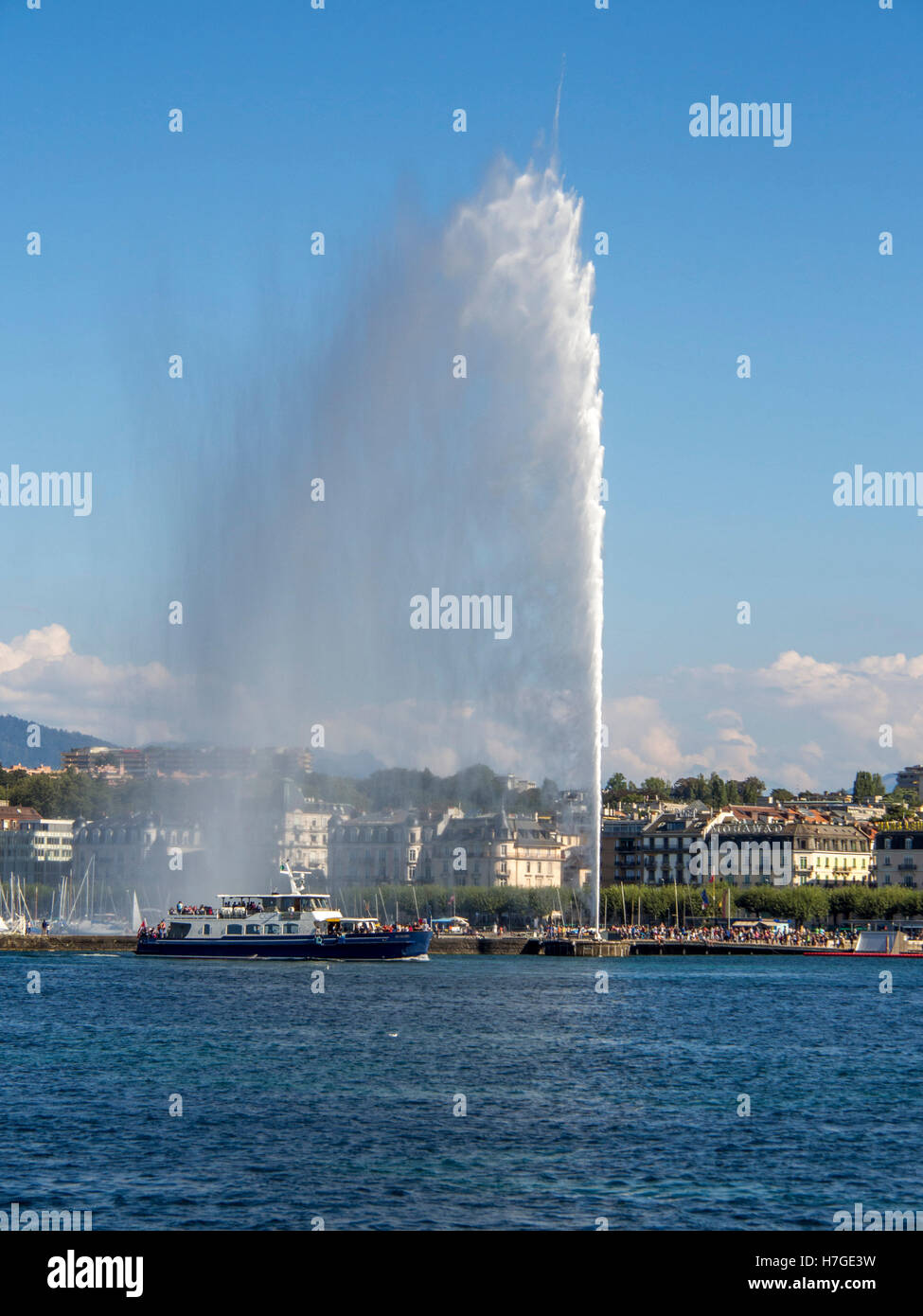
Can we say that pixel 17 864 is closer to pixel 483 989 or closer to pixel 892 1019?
pixel 483 989

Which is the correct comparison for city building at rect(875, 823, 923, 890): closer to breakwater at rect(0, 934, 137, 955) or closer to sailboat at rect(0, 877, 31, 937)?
breakwater at rect(0, 934, 137, 955)

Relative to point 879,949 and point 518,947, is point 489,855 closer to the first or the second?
Answer: point 518,947

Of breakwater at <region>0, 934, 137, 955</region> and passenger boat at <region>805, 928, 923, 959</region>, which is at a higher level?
breakwater at <region>0, 934, 137, 955</region>

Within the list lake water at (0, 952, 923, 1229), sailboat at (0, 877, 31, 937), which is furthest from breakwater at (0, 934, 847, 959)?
lake water at (0, 952, 923, 1229)

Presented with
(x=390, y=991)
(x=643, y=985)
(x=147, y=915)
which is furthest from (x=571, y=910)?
(x=390, y=991)
